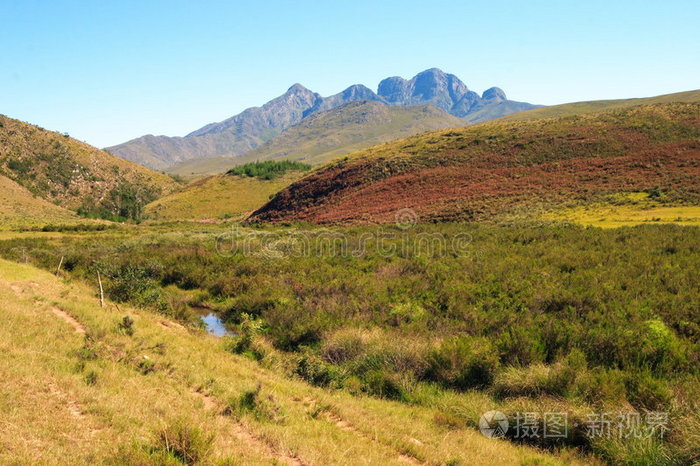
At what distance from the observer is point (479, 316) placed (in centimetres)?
1328

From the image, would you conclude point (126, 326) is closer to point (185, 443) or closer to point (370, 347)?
point (370, 347)

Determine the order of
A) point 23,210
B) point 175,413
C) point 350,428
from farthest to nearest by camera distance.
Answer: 1. point 23,210
2. point 350,428
3. point 175,413

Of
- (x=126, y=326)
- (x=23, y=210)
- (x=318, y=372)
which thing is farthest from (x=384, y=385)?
(x=23, y=210)

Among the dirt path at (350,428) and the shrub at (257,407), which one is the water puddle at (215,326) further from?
the shrub at (257,407)

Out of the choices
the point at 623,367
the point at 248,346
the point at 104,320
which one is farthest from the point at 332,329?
the point at 623,367

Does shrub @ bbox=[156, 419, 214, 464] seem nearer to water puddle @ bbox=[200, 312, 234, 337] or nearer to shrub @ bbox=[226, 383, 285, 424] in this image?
shrub @ bbox=[226, 383, 285, 424]

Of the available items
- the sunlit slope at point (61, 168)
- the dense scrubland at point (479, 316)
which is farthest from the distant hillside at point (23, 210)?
the dense scrubland at point (479, 316)

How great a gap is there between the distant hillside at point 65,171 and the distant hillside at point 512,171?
4740 centimetres

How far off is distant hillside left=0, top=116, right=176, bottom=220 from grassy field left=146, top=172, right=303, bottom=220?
24.3ft

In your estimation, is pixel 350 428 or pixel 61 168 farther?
pixel 61 168

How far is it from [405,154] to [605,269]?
50625mm

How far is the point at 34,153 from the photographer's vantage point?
297 ft

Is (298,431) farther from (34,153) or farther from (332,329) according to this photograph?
(34,153)

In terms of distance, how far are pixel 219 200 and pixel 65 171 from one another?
37.8 m
